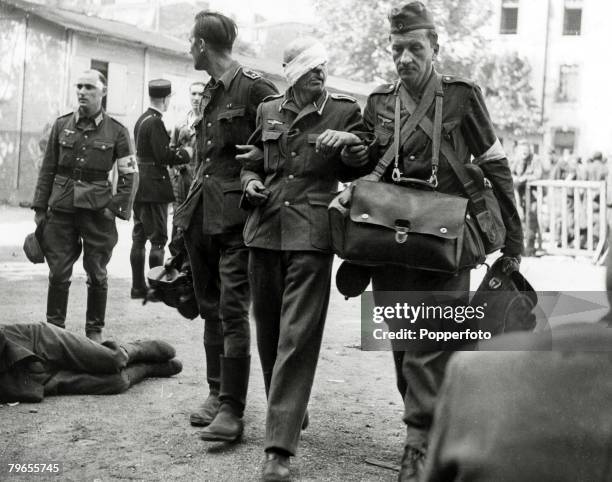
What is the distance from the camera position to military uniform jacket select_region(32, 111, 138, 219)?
26.9 feet

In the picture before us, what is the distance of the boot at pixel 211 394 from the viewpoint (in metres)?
5.79

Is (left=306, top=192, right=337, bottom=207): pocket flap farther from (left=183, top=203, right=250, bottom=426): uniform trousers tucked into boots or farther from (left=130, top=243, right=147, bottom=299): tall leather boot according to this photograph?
(left=130, top=243, right=147, bottom=299): tall leather boot

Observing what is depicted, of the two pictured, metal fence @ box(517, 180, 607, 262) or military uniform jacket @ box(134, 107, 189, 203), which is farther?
metal fence @ box(517, 180, 607, 262)

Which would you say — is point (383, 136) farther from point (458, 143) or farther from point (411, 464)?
point (411, 464)

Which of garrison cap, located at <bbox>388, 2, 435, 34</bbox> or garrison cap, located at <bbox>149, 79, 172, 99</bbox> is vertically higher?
garrison cap, located at <bbox>149, 79, 172, 99</bbox>

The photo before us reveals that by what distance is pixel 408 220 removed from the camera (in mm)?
4477

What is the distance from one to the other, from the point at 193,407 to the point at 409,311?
6.57 feet

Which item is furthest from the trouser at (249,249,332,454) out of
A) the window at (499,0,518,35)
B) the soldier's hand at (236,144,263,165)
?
the window at (499,0,518,35)

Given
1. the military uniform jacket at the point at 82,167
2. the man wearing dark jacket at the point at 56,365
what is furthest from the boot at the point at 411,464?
the military uniform jacket at the point at 82,167

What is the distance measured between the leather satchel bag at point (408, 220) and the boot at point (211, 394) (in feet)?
5.38

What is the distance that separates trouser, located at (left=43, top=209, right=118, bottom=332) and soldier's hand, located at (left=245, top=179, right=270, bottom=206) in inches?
140

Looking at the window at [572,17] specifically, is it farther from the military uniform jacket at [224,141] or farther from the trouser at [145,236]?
the military uniform jacket at [224,141]

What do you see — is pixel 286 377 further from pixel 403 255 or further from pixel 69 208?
pixel 69 208

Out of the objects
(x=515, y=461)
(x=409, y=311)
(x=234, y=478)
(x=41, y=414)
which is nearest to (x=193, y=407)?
(x=41, y=414)
